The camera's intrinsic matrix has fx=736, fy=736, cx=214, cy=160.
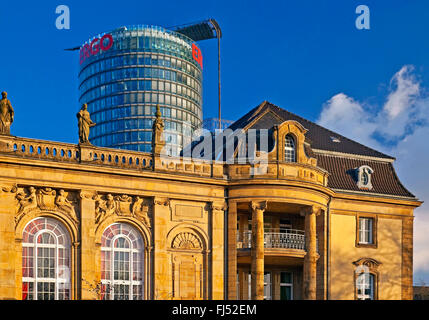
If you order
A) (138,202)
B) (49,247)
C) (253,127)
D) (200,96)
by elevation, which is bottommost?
(49,247)

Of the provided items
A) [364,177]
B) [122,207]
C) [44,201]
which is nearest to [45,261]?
[44,201]

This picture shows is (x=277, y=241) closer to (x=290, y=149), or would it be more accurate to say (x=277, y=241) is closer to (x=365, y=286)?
(x=290, y=149)

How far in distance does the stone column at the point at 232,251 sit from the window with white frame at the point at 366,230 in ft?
31.6

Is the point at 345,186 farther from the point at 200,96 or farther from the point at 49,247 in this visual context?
the point at 200,96

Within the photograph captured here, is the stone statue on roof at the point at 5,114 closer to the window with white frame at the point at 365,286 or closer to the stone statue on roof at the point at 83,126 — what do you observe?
the stone statue on roof at the point at 83,126

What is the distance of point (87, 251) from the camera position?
3694cm

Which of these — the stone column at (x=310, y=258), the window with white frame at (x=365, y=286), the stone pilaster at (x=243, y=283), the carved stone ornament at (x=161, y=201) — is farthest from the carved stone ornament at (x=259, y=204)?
the window with white frame at (x=365, y=286)

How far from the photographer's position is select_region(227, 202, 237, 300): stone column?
40.4 meters

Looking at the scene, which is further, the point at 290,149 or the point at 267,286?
the point at 267,286

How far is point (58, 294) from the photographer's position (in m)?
36.3

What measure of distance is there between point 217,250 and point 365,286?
11020 mm

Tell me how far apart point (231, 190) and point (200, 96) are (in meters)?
121
